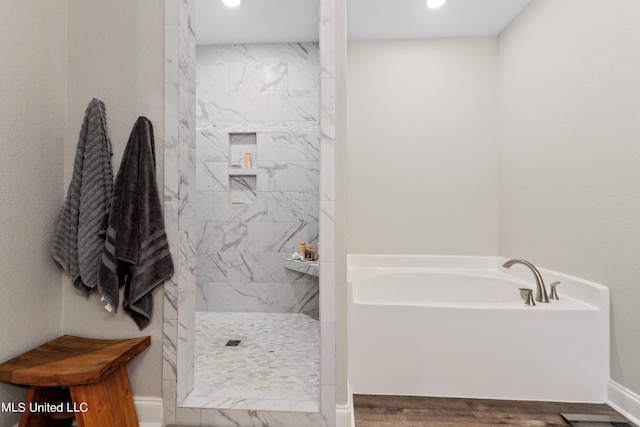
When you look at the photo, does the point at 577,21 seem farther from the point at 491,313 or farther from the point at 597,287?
A: the point at 491,313

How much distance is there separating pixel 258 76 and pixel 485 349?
3.22m

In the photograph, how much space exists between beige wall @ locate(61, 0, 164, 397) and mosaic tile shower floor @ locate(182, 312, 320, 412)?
1.18 feet

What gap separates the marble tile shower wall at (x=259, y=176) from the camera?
350 centimetres

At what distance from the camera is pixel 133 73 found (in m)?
1.69

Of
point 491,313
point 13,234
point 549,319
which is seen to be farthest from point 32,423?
point 549,319

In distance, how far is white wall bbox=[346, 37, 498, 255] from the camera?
10.5 feet

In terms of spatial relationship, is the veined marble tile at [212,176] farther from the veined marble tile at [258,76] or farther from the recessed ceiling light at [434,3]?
the recessed ceiling light at [434,3]

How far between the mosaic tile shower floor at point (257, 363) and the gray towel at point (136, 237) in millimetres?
594

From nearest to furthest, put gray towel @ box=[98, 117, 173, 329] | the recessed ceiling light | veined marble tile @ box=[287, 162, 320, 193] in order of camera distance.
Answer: gray towel @ box=[98, 117, 173, 329] → the recessed ceiling light → veined marble tile @ box=[287, 162, 320, 193]

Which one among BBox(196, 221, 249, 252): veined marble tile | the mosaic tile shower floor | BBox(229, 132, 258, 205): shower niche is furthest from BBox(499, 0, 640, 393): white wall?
BBox(196, 221, 249, 252): veined marble tile

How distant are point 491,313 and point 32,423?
2322 millimetres

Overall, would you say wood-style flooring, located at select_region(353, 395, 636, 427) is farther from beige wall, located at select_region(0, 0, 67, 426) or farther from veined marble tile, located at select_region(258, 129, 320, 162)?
veined marble tile, located at select_region(258, 129, 320, 162)

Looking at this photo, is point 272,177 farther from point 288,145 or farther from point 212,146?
point 212,146

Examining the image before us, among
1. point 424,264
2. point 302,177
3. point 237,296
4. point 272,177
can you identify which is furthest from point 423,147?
point 237,296
